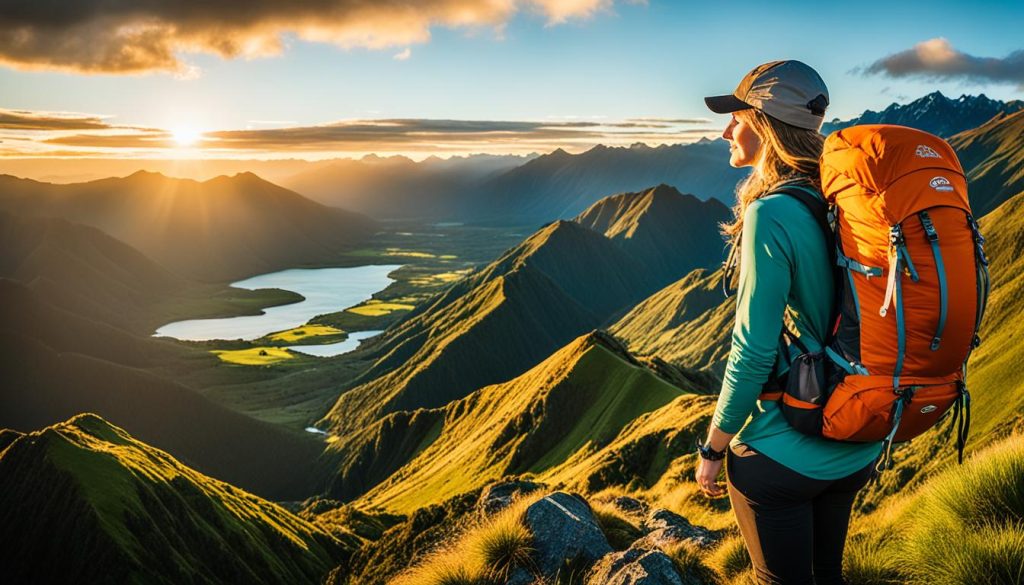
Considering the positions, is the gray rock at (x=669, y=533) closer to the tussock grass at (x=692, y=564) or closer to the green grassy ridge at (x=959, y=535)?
the tussock grass at (x=692, y=564)

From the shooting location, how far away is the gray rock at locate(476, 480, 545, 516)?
1290 centimetres

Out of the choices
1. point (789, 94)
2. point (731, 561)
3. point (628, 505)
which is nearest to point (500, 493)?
point (628, 505)

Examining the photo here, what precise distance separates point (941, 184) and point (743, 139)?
137 cm

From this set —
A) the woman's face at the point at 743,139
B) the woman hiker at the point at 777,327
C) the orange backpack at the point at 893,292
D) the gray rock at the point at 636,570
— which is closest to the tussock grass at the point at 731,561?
the gray rock at the point at 636,570

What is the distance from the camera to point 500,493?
13641 mm

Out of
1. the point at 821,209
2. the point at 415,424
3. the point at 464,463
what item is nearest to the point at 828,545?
the point at 821,209

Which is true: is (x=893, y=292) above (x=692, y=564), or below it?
above

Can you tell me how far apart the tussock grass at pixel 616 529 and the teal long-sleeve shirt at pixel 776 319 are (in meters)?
7.00

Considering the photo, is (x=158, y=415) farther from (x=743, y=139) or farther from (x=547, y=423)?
(x=743, y=139)

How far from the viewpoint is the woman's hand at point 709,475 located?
4.55 m

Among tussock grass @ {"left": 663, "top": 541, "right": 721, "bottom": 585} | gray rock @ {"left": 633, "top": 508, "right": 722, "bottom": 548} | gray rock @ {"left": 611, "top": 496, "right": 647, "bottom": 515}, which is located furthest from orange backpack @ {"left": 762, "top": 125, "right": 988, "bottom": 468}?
gray rock @ {"left": 611, "top": 496, "right": 647, "bottom": 515}

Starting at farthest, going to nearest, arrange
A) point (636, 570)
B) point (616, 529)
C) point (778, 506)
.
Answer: point (616, 529) → point (636, 570) → point (778, 506)

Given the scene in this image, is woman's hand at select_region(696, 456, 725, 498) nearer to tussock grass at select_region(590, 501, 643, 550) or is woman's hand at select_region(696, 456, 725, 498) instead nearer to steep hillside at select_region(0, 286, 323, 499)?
tussock grass at select_region(590, 501, 643, 550)

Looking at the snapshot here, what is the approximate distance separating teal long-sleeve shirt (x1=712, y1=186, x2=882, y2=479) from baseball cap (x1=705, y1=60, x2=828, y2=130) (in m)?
0.70
